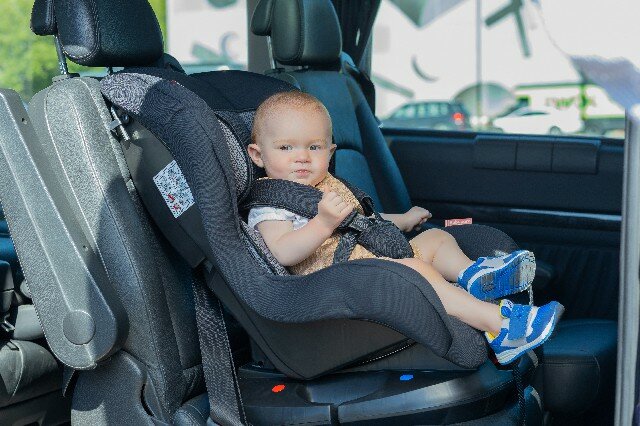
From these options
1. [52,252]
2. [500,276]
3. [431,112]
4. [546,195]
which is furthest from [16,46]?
[431,112]

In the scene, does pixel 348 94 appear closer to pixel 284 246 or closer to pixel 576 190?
pixel 576 190

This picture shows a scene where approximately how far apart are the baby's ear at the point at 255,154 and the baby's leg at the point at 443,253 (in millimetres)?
431

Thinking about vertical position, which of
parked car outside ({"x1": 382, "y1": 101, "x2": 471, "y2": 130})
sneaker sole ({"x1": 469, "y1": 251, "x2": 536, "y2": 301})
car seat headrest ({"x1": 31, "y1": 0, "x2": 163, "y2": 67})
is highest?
car seat headrest ({"x1": 31, "y1": 0, "x2": 163, "y2": 67})

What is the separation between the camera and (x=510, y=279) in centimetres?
209

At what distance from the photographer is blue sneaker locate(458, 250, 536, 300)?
6.85 ft

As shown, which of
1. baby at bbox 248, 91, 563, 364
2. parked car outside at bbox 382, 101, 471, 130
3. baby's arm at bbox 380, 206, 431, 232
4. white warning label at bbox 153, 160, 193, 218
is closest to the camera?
baby at bbox 248, 91, 563, 364

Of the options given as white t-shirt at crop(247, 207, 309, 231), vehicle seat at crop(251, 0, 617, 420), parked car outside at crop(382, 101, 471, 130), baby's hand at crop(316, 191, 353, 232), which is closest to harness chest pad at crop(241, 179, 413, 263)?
white t-shirt at crop(247, 207, 309, 231)

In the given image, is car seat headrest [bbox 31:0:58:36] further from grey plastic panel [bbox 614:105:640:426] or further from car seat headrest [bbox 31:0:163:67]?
grey plastic panel [bbox 614:105:640:426]

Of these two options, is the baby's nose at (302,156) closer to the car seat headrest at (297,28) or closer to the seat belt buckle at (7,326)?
the car seat headrest at (297,28)

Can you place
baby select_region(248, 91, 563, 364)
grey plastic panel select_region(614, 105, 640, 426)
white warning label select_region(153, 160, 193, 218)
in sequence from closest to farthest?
grey plastic panel select_region(614, 105, 640, 426)
baby select_region(248, 91, 563, 364)
white warning label select_region(153, 160, 193, 218)

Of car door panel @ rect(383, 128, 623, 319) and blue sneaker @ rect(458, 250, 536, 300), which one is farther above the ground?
blue sneaker @ rect(458, 250, 536, 300)

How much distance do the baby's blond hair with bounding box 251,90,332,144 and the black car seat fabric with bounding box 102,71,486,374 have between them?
11cm

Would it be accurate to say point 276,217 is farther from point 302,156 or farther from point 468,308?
point 468,308

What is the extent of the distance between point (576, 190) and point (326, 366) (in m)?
1.65
